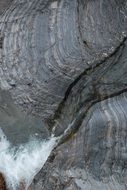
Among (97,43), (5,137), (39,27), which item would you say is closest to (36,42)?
(39,27)

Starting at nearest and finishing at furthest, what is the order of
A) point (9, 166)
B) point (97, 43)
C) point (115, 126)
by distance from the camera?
point (115, 126)
point (97, 43)
point (9, 166)

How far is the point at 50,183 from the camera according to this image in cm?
561

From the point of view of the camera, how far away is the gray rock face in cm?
537

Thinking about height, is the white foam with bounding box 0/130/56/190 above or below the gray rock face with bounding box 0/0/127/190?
below

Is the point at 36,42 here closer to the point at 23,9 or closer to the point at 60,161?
the point at 23,9

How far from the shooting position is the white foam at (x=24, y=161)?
20.3 feet

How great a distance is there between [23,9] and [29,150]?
181cm

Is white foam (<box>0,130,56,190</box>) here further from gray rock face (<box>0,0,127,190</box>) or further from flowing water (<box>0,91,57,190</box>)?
gray rock face (<box>0,0,127,190</box>)

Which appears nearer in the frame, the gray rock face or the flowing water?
the gray rock face

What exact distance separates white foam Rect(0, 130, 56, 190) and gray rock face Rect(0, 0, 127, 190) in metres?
0.29

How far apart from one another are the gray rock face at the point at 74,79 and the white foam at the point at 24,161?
285 mm

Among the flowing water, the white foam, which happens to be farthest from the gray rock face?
the white foam

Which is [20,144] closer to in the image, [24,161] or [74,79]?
[24,161]

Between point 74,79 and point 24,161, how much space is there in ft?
4.10
